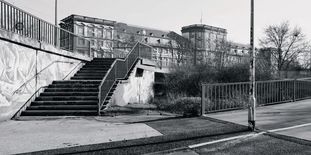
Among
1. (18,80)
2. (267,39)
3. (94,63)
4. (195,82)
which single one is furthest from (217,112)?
(267,39)

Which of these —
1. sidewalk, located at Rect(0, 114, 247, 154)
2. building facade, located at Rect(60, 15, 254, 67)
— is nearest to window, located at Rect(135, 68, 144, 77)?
sidewalk, located at Rect(0, 114, 247, 154)

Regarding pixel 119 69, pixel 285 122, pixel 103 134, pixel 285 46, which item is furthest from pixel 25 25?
pixel 285 46

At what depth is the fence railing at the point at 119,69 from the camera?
11000 millimetres

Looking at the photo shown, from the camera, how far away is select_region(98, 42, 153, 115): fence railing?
11000mm

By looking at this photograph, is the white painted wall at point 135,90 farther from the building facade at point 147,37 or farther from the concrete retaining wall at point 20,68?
the building facade at point 147,37

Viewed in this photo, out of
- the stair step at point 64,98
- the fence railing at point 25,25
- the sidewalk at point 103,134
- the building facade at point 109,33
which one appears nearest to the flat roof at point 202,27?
the building facade at point 109,33

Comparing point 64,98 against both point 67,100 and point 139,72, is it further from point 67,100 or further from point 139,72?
point 139,72

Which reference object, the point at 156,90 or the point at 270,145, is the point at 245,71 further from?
the point at 270,145

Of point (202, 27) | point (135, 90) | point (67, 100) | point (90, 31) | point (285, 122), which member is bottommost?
point (285, 122)

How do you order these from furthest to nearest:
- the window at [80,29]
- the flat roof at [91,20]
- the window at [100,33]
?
the window at [100,33]
the window at [80,29]
the flat roof at [91,20]

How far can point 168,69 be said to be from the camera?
24.3 metres

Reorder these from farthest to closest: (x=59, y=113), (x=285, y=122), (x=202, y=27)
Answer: (x=202, y=27) < (x=59, y=113) < (x=285, y=122)

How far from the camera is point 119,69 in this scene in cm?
1420

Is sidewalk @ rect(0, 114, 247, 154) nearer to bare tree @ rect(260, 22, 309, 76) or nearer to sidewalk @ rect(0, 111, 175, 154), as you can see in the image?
sidewalk @ rect(0, 111, 175, 154)
